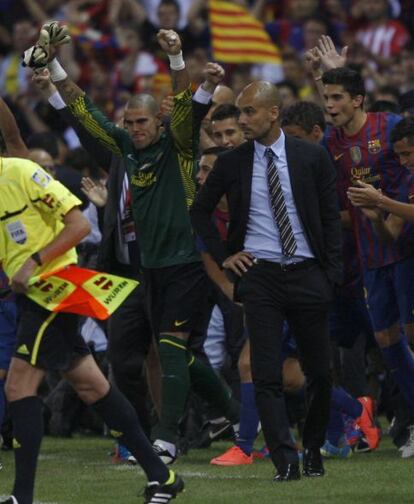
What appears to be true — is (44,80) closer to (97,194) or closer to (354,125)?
(97,194)

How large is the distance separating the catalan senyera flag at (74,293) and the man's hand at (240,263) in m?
1.14

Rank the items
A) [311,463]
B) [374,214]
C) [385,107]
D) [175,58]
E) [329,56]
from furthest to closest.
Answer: [385,107], [329,56], [374,214], [175,58], [311,463]

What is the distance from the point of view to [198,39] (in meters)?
18.6

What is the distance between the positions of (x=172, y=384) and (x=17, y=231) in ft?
6.86

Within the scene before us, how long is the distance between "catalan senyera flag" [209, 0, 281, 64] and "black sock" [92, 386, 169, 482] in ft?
33.1

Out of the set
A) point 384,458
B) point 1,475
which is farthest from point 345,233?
point 1,475

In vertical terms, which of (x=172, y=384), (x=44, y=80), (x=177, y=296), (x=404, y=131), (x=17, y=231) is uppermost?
(x=44, y=80)

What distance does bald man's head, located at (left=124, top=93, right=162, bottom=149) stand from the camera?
9.47m

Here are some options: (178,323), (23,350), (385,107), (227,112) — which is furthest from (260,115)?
(385,107)

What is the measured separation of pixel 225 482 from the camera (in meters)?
8.70

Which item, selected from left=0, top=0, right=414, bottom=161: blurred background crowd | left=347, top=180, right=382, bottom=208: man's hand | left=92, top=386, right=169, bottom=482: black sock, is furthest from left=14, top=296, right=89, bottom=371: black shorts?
left=0, top=0, right=414, bottom=161: blurred background crowd

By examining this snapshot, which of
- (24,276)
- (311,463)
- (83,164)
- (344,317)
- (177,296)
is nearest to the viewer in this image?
(24,276)

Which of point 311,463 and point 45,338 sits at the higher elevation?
point 45,338

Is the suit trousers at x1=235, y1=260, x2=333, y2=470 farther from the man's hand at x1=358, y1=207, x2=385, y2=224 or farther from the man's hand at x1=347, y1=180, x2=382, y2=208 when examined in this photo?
the man's hand at x1=358, y1=207, x2=385, y2=224
